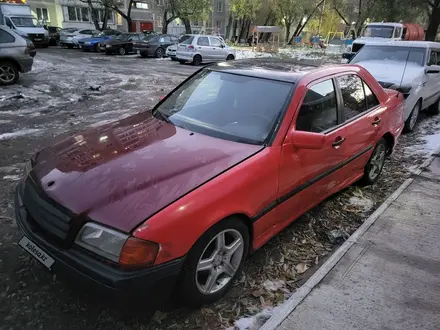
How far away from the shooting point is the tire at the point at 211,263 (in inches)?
93.1

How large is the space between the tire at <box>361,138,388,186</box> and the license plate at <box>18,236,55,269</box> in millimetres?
3716

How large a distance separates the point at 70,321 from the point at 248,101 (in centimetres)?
225

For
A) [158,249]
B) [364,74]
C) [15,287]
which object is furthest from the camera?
[364,74]

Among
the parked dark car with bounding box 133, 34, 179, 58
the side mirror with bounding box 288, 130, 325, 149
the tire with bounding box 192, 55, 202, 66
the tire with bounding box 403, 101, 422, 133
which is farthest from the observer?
the parked dark car with bounding box 133, 34, 179, 58

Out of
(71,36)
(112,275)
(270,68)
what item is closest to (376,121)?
(270,68)

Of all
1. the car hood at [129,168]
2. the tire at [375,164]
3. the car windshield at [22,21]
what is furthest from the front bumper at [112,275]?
the car windshield at [22,21]

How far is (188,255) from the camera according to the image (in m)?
2.31

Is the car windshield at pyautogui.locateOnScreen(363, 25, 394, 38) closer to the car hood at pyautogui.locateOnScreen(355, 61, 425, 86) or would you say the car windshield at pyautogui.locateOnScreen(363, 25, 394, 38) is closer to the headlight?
the car hood at pyautogui.locateOnScreen(355, 61, 425, 86)

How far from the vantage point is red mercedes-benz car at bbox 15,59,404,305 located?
2189mm

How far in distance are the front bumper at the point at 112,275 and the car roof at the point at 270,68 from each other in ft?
6.59

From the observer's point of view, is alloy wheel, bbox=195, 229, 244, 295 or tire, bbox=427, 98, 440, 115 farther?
tire, bbox=427, 98, 440, 115

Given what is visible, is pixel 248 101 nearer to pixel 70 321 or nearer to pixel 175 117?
pixel 175 117

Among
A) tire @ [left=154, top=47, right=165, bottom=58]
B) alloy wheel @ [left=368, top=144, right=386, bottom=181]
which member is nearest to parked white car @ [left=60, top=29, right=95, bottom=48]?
tire @ [left=154, top=47, right=165, bottom=58]

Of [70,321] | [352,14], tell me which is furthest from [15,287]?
[352,14]
